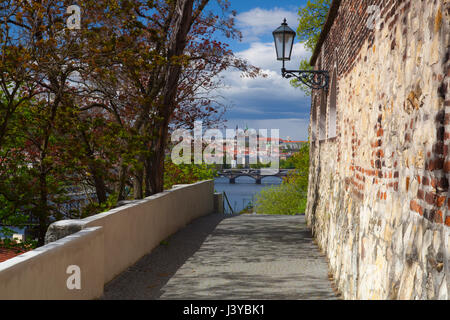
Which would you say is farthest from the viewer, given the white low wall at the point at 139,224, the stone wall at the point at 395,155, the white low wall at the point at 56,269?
the white low wall at the point at 139,224

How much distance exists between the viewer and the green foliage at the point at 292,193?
2112 centimetres

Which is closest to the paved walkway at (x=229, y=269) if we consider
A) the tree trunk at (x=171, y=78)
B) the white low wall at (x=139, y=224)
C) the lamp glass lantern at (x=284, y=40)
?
the white low wall at (x=139, y=224)

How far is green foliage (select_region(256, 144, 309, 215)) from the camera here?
21.1 m

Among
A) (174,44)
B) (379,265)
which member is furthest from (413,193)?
(174,44)

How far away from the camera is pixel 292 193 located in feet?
72.2

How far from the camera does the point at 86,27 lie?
310 inches

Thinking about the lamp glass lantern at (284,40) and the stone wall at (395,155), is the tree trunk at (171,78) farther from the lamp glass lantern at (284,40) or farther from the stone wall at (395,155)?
the stone wall at (395,155)

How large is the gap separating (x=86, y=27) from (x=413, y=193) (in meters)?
6.61

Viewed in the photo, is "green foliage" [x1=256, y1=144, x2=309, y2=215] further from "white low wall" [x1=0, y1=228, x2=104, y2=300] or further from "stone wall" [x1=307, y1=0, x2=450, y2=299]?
"white low wall" [x1=0, y1=228, x2=104, y2=300]

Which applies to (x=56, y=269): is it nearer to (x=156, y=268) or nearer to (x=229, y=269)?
(x=156, y=268)

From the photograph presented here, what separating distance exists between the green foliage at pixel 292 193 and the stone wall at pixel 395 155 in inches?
561

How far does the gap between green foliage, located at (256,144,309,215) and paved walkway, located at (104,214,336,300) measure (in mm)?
10166

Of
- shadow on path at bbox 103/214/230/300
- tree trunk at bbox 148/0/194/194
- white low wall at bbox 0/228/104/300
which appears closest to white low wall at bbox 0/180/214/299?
white low wall at bbox 0/228/104/300

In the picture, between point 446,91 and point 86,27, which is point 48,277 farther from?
point 86,27
